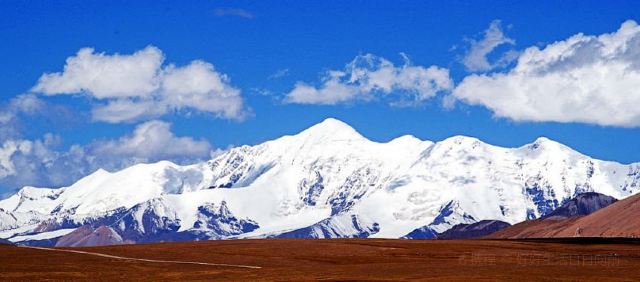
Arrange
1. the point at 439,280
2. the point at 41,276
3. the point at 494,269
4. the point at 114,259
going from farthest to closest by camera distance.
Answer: the point at 114,259 → the point at 494,269 → the point at 41,276 → the point at 439,280

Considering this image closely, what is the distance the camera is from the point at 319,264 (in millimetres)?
160875

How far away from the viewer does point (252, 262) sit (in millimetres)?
164000

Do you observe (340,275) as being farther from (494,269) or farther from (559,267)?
(559,267)

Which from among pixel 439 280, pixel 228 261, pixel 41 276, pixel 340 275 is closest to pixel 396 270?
pixel 340 275

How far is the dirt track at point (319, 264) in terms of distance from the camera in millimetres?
129125

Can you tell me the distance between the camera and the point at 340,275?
5221 inches

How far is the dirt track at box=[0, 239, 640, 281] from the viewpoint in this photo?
424ft

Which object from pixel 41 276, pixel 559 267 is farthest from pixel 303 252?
pixel 41 276

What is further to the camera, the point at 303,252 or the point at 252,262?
the point at 303,252

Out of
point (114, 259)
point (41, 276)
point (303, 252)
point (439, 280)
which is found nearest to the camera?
point (439, 280)

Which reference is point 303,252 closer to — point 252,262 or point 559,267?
point 252,262

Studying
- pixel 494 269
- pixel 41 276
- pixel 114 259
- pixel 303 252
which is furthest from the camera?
pixel 303 252

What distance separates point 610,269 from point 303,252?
61.5 m

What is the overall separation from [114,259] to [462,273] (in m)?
55.5
